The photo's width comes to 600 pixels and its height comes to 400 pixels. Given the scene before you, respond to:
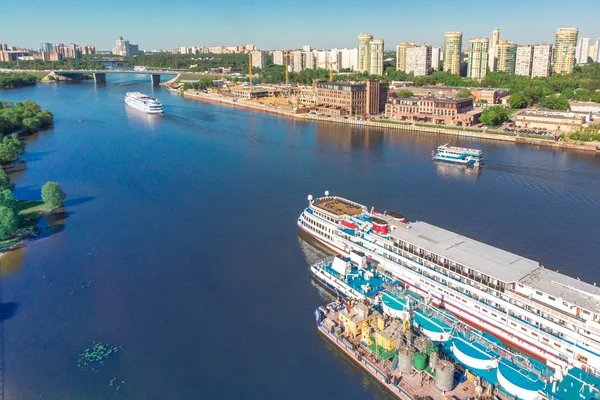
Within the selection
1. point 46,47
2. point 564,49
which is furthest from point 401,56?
point 46,47

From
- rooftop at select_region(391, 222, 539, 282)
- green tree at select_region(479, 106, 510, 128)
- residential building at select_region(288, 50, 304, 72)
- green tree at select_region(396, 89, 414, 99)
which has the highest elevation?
residential building at select_region(288, 50, 304, 72)

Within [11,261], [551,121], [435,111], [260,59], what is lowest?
[11,261]

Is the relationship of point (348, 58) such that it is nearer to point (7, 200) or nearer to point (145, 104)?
point (145, 104)

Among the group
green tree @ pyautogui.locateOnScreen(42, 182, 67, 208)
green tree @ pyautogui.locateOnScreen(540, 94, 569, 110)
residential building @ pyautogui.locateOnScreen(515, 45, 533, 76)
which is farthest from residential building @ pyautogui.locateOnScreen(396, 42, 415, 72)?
green tree @ pyautogui.locateOnScreen(42, 182, 67, 208)

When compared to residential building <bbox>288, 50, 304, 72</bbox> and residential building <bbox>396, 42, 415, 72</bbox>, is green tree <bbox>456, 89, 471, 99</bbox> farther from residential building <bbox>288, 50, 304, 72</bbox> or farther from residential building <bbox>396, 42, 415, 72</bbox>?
residential building <bbox>288, 50, 304, 72</bbox>

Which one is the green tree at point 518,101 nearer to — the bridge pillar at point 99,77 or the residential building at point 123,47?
the bridge pillar at point 99,77

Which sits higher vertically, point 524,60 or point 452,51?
point 452,51

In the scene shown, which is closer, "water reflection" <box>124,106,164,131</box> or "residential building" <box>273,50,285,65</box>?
"water reflection" <box>124,106,164,131</box>
